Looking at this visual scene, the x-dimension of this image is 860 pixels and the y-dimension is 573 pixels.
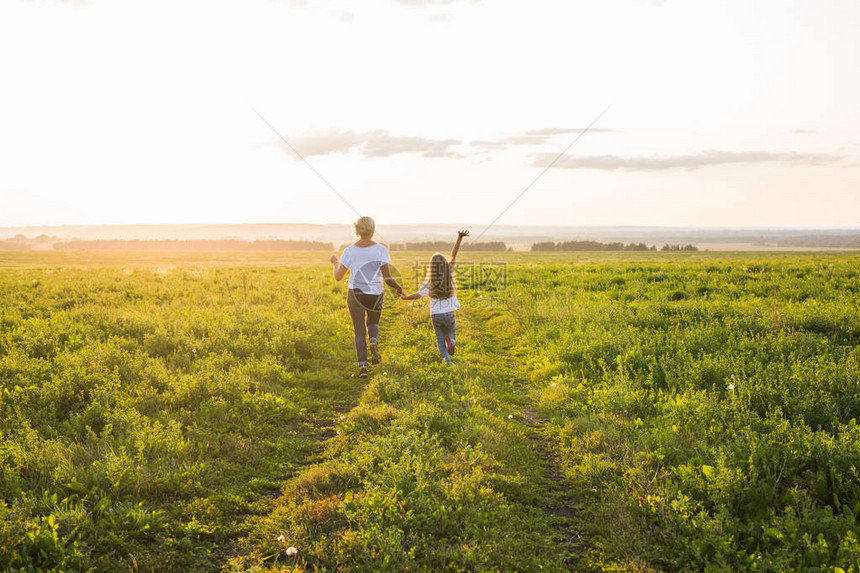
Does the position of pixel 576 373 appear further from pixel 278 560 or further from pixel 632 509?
pixel 278 560

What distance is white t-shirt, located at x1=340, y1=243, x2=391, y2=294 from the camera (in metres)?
9.63

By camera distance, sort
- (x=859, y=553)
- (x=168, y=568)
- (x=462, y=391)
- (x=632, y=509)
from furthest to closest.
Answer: (x=462, y=391), (x=632, y=509), (x=168, y=568), (x=859, y=553)

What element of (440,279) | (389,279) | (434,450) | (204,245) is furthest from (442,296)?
(204,245)

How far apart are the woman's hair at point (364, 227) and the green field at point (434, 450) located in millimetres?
2759

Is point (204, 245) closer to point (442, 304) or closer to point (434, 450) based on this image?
point (442, 304)

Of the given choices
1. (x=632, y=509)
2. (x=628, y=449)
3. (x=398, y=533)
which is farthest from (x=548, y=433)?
(x=398, y=533)

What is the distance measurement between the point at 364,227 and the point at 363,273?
94cm

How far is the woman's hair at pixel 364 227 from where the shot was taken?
380 inches

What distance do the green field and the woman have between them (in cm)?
107

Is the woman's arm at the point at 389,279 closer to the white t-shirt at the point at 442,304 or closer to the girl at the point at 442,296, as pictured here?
the girl at the point at 442,296

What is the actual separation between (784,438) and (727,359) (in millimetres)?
3141

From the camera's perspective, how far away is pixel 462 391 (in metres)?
8.38

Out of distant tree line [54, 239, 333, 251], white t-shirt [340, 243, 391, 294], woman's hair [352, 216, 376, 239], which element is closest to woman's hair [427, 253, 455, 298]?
white t-shirt [340, 243, 391, 294]

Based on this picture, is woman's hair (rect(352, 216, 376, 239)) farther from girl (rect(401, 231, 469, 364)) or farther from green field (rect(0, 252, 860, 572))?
green field (rect(0, 252, 860, 572))
